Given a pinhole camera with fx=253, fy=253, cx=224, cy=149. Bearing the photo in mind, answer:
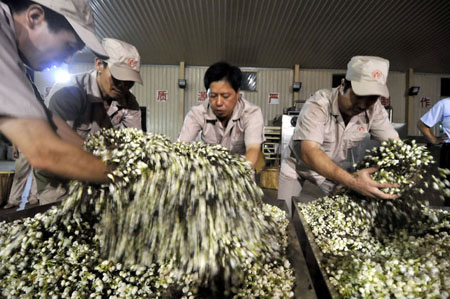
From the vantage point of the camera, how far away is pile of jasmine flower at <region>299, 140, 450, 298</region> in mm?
1085

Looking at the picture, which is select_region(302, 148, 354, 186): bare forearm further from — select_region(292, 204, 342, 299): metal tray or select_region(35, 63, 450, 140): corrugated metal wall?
select_region(35, 63, 450, 140): corrugated metal wall

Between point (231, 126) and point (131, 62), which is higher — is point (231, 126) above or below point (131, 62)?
below

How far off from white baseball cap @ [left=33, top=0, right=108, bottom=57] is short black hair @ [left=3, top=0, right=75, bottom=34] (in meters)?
0.08

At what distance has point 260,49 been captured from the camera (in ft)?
25.8

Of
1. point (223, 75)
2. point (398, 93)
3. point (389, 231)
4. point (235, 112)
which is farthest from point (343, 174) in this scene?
point (398, 93)

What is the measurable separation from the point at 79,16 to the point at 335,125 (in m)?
2.25

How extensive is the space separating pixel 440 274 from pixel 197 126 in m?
2.21

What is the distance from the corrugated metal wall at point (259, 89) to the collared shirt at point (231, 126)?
6.94 m

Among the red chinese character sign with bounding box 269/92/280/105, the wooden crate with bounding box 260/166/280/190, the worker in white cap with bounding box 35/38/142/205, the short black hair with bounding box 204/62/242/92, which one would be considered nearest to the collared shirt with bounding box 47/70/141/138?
the worker in white cap with bounding box 35/38/142/205

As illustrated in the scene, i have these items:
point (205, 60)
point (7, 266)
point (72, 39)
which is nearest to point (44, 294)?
point (7, 266)

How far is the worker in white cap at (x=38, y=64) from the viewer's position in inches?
36.8

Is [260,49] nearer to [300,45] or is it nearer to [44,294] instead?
[300,45]

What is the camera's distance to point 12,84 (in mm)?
941

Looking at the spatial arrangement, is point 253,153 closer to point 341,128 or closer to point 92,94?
point 341,128
